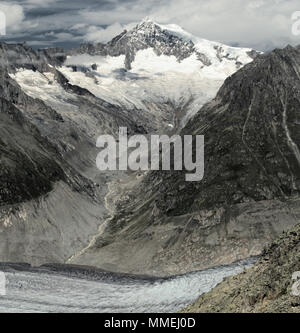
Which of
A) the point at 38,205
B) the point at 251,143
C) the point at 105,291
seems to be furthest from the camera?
the point at 251,143

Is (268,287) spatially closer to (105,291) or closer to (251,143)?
(105,291)

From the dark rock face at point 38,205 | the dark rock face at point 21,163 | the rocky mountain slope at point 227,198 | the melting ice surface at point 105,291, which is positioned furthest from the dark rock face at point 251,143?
the dark rock face at point 21,163

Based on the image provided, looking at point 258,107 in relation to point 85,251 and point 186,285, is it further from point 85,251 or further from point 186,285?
point 186,285

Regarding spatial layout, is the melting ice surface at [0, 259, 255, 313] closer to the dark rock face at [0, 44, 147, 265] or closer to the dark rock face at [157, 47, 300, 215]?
the dark rock face at [0, 44, 147, 265]

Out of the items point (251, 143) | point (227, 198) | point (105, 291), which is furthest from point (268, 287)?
point (251, 143)

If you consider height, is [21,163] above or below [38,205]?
above

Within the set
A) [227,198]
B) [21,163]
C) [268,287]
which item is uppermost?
[21,163]

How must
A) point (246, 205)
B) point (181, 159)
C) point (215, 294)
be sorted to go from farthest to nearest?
point (181, 159) → point (246, 205) → point (215, 294)
